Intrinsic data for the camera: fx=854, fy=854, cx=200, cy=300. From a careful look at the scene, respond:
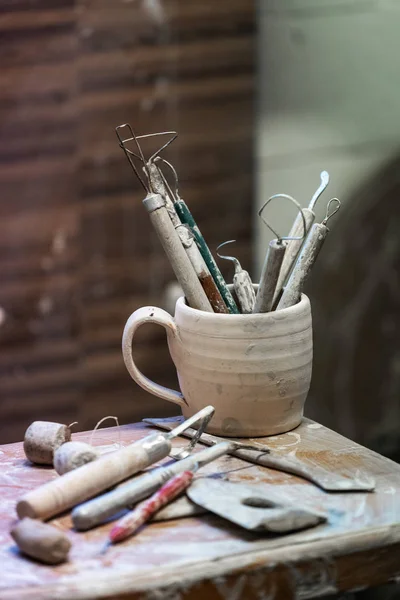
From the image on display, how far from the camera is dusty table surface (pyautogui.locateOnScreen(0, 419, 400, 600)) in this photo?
66cm

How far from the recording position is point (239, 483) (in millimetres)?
813

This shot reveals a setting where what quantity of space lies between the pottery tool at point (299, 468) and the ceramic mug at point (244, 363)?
0.04 metres

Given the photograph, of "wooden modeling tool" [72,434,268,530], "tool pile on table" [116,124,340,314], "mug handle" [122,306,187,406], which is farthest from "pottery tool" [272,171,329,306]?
"wooden modeling tool" [72,434,268,530]

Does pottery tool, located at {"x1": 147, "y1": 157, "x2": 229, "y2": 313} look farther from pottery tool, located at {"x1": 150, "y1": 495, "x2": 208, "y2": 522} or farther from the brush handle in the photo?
pottery tool, located at {"x1": 150, "y1": 495, "x2": 208, "y2": 522}

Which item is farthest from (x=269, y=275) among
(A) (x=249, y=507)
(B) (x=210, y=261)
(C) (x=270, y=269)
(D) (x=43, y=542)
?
(D) (x=43, y=542)

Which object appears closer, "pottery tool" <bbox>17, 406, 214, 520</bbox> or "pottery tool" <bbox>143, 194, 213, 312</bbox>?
"pottery tool" <bbox>17, 406, 214, 520</bbox>

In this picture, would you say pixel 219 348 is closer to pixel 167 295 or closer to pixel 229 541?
pixel 229 541

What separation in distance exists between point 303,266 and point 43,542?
0.45 metres

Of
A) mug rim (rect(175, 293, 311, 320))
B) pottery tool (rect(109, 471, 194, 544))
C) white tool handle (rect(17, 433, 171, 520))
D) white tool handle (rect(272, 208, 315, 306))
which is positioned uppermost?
Answer: white tool handle (rect(272, 208, 315, 306))

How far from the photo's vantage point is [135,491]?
0.76 meters

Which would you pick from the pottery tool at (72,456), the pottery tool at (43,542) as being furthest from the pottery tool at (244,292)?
the pottery tool at (43,542)

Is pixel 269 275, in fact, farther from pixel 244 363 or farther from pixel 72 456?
pixel 72 456

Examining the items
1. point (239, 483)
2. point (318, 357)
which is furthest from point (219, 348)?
point (318, 357)

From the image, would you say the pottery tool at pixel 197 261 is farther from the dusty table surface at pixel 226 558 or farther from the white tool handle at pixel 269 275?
the dusty table surface at pixel 226 558
